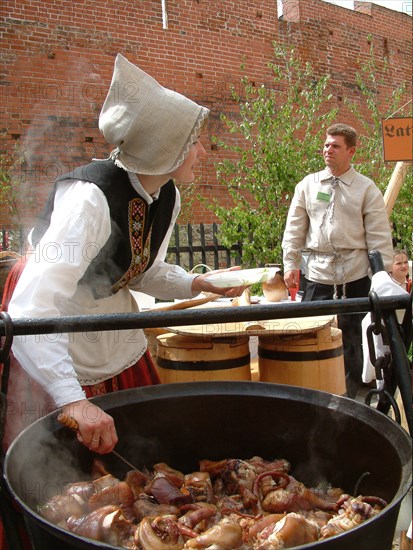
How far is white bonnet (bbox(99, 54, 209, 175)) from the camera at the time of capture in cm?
181

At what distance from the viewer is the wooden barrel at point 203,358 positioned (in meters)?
2.88

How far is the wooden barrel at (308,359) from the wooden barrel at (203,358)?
204mm

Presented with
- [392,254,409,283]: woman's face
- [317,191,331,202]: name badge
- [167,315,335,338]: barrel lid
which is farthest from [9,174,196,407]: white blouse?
[392,254,409,283]: woman's face

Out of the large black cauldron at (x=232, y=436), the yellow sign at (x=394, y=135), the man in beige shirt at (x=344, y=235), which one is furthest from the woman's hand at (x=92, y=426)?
the man in beige shirt at (x=344, y=235)

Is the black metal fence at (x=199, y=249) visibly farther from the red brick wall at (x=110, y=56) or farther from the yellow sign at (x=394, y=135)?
the yellow sign at (x=394, y=135)

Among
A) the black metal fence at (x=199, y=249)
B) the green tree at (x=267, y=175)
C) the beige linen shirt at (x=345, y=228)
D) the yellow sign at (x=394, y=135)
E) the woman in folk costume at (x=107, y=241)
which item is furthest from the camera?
the green tree at (x=267, y=175)

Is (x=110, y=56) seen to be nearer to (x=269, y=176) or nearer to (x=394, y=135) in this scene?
(x=269, y=176)

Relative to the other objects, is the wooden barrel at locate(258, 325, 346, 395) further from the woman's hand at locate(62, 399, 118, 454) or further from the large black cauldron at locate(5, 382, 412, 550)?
the woman's hand at locate(62, 399, 118, 454)

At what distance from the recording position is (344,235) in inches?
174

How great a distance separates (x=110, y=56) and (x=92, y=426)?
8.39 meters

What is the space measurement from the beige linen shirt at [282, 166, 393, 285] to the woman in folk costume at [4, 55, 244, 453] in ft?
7.91

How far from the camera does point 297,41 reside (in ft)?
36.7

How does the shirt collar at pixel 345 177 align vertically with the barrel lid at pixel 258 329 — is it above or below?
above

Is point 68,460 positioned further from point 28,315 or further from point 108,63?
point 108,63
